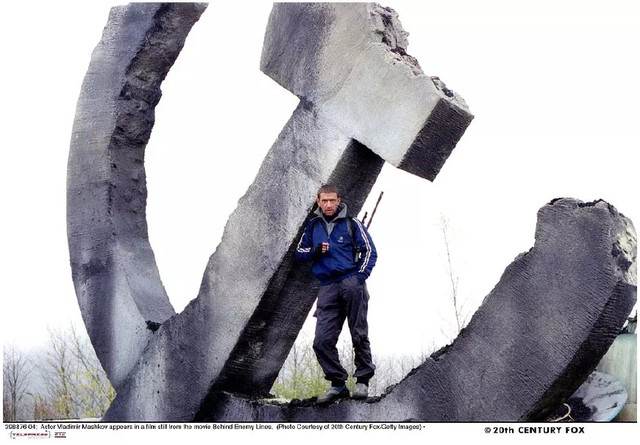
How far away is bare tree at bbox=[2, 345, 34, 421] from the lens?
38.1 ft

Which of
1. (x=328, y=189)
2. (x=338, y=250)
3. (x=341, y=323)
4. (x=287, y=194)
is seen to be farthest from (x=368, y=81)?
(x=341, y=323)

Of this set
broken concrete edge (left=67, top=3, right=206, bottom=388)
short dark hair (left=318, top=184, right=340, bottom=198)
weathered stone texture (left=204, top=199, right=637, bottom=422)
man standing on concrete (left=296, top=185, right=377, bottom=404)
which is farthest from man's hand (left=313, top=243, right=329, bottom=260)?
broken concrete edge (left=67, top=3, right=206, bottom=388)

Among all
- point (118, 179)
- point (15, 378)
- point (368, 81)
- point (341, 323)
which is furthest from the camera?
point (15, 378)

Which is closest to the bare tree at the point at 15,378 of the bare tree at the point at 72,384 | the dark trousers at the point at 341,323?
the bare tree at the point at 72,384

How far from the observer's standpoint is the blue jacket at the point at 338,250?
270 inches

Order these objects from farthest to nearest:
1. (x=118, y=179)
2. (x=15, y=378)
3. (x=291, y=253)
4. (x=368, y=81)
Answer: (x=15, y=378) < (x=118, y=179) < (x=291, y=253) < (x=368, y=81)

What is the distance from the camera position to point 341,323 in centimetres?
697

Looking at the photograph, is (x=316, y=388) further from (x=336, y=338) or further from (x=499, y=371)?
(x=499, y=371)

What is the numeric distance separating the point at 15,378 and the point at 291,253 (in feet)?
18.7

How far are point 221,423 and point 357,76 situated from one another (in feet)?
7.70

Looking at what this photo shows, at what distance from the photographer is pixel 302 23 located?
23.8 feet

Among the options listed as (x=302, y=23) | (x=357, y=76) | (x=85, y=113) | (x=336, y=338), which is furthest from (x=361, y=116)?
(x=85, y=113)

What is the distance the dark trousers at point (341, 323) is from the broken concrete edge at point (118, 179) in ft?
5.36

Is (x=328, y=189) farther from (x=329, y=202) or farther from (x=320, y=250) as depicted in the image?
(x=320, y=250)
